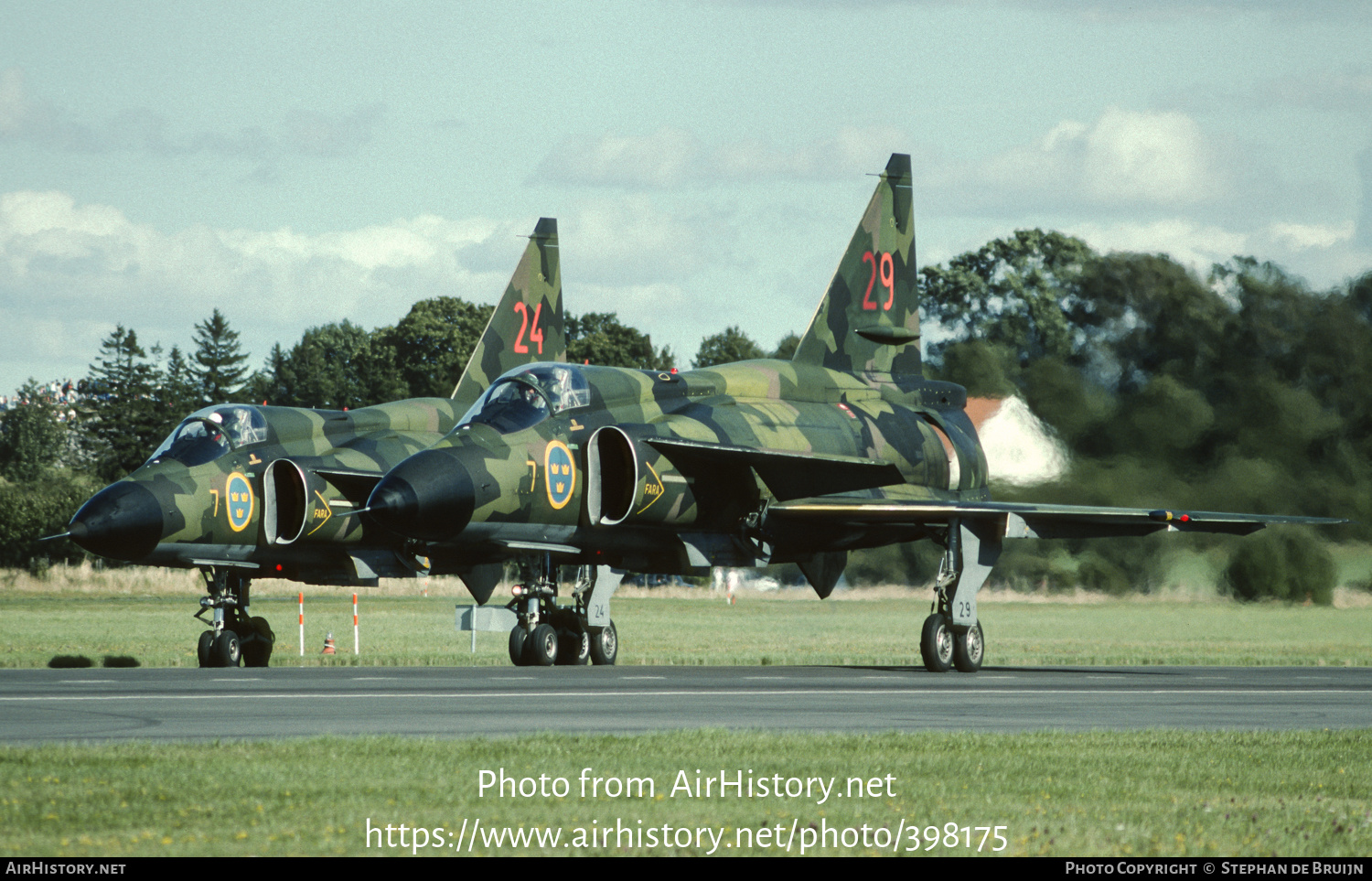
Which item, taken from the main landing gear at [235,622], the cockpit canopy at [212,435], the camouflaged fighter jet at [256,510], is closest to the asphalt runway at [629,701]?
the main landing gear at [235,622]

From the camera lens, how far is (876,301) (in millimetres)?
27375

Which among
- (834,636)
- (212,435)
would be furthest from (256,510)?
(834,636)

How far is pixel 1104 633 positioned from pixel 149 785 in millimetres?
23131

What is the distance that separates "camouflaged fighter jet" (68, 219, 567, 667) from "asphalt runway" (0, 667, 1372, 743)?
184 cm

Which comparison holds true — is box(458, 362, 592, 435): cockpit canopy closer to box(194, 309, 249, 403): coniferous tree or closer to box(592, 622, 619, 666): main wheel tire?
box(592, 622, 619, 666): main wheel tire

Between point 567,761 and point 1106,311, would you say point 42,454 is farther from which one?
point 567,761

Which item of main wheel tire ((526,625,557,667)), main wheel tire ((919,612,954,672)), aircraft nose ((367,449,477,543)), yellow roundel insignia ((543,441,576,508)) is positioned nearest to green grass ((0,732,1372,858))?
aircraft nose ((367,449,477,543))

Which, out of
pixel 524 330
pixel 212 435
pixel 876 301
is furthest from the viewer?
pixel 524 330

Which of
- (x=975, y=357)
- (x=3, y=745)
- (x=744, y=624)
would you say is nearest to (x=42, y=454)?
(x=744, y=624)

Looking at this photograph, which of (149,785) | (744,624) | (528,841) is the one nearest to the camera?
(528,841)

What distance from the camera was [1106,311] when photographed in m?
29.0

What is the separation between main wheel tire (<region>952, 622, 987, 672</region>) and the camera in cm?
2234

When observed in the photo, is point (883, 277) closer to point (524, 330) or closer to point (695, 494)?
point (524, 330)

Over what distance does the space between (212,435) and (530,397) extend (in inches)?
194
